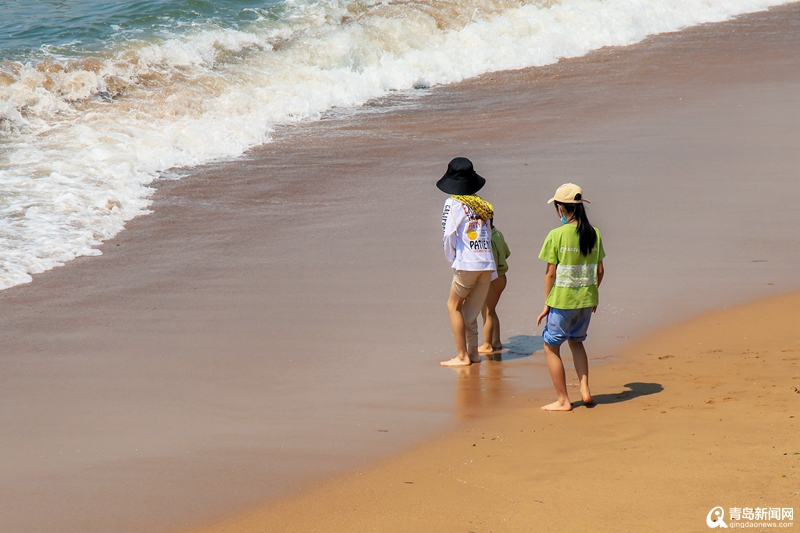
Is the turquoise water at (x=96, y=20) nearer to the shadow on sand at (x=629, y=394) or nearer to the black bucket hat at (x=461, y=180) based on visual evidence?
the black bucket hat at (x=461, y=180)

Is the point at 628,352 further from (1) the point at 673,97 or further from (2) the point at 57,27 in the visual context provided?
(2) the point at 57,27

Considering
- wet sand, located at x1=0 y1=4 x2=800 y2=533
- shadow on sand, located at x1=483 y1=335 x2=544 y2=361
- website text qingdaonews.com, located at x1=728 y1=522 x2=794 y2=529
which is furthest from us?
shadow on sand, located at x1=483 y1=335 x2=544 y2=361

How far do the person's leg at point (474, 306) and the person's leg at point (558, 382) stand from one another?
2.70 feet

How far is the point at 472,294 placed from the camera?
602 cm

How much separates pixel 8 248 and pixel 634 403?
5.98m

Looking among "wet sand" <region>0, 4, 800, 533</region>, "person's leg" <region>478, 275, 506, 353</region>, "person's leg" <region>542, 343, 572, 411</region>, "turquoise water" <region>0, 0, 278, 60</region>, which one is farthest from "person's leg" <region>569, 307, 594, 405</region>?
"turquoise water" <region>0, 0, 278, 60</region>

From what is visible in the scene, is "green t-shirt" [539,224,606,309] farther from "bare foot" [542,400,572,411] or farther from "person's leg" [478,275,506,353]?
"person's leg" [478,275,506,353]

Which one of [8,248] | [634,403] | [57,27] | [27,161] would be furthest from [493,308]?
[57,27]

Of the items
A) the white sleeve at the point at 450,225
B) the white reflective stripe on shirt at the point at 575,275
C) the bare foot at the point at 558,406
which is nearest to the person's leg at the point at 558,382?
the bare foot at the point at 558,406

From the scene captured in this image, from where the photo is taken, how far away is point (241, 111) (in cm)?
1384

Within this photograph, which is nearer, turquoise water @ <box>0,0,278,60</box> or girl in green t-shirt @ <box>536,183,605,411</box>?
girl in green t-shirt @ <box>536,183,605,411</box>

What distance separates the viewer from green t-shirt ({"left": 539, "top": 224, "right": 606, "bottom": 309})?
515cm

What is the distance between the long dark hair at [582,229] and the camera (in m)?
5.13

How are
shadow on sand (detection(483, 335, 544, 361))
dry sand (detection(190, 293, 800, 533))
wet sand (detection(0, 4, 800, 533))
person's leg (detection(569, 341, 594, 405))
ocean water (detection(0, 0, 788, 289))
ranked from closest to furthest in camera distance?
dry sand (detection(190, 293, 800, 533)), wet sand (detection(0, 4, 800, 533)), person's leg (detection(569, 341, 594, 405)), shadow on sand (detection(483, 335, 544, 361)), ocean water (detection(0, 0, 788, 289))
